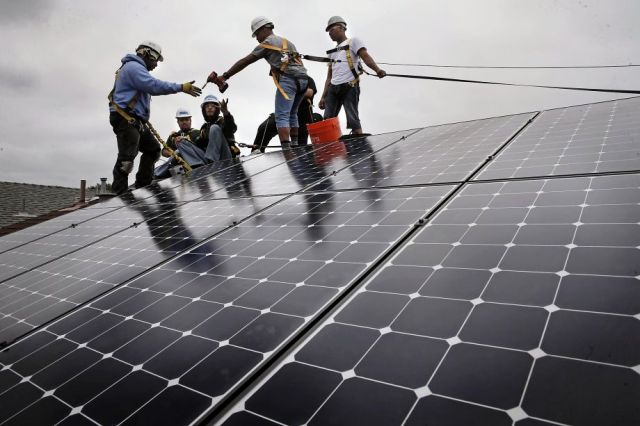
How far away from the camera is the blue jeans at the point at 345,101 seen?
8734mm

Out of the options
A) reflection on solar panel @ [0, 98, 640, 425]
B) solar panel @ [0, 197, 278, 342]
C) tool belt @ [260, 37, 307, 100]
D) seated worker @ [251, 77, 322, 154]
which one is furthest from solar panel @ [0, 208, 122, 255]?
seated worker @ [251, 77, 322, 154]

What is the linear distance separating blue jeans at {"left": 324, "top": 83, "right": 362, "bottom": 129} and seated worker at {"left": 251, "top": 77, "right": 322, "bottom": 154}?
2.13ft

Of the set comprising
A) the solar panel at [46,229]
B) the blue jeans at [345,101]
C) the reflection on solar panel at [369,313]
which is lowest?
the solar panel at [46,229]

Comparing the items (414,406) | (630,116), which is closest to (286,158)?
(630,116)

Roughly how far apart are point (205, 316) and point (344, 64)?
25.3 feet

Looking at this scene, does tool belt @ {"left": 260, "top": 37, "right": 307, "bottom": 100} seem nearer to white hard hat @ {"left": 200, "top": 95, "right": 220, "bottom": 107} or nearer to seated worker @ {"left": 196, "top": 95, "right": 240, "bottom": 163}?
seated worker @ {"left": 196, "top": 95, "right": 240, "bottom": 163}

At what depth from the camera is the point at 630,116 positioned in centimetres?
400

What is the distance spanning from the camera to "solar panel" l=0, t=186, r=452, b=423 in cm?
146

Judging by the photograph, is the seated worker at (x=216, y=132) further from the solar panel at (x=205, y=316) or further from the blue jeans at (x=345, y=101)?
the solar panel at (x=205, y=316)

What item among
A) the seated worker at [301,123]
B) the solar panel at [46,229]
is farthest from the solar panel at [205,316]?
the seated worker at [301,123]

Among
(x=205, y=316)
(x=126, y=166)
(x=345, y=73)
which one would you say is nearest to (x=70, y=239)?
(x=126, y=166)

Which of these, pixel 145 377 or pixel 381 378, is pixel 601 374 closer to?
pixel 381 378

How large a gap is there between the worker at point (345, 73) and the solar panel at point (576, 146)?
447cm

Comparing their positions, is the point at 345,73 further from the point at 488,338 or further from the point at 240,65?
the point at 488,338
